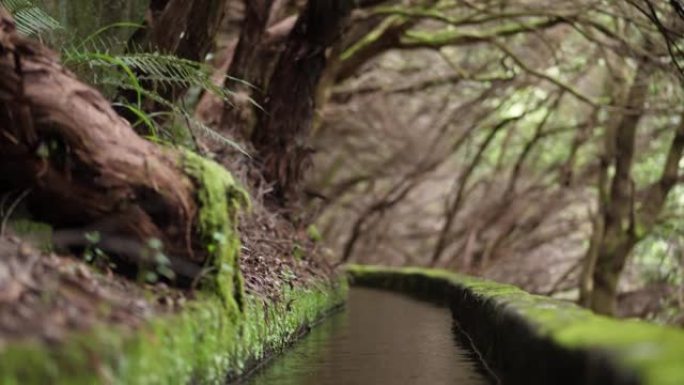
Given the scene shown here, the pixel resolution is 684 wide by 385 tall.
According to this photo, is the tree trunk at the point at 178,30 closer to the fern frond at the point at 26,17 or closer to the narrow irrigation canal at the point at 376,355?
the fern frond at the point at 26,17

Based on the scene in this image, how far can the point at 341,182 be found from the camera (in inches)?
1045

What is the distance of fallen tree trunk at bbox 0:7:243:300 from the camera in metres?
5.88

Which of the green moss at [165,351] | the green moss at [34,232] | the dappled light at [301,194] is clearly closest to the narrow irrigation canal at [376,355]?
the dappled light at [301,194]

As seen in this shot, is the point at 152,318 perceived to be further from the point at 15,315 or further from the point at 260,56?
the point at 260,56

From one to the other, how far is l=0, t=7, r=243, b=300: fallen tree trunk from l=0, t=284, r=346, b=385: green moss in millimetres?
522

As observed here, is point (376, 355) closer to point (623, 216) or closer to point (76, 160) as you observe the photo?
point (76, 160)

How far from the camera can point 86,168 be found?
607 cm

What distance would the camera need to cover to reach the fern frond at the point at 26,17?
7754mm

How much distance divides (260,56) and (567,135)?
13.5 meters

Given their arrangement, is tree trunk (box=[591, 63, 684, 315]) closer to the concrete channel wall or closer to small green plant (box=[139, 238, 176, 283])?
the concrete channel wall

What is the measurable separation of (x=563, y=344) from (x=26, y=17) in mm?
5085

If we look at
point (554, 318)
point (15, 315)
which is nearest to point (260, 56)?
point (554, 318)

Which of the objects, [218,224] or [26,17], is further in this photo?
[26,17]

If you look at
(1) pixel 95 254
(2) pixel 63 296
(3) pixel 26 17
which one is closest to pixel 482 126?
(3) pixel 26 17
